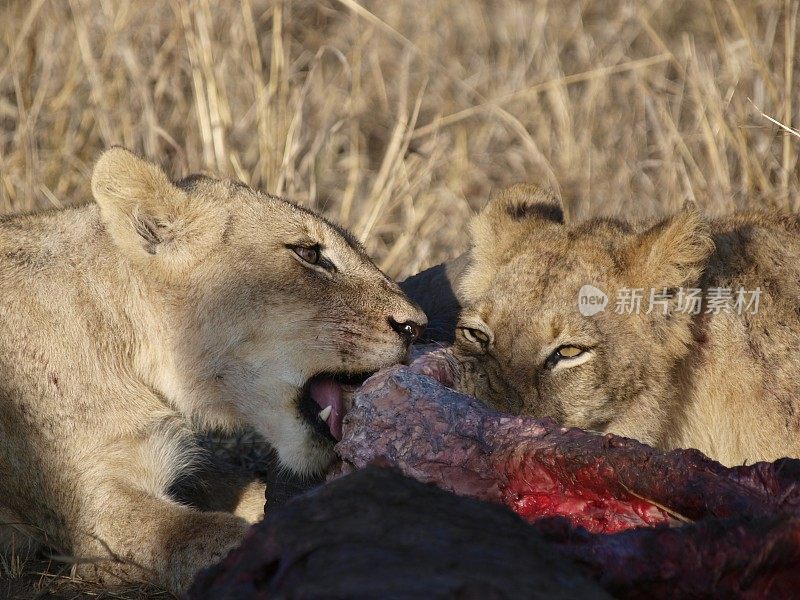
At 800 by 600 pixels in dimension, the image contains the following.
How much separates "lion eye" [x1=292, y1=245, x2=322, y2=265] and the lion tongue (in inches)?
17.0

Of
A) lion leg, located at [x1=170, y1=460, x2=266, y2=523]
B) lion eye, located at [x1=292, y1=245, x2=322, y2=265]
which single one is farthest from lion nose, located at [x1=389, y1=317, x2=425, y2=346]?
lion leg, located at [x1=170, y1=460, x2=266, y2=523]

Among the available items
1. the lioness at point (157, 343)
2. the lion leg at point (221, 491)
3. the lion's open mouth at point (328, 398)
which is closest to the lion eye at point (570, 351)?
the lioness at point (157, 343)

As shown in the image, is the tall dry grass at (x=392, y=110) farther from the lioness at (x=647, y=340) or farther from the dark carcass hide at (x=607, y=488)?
the dark carcass hide at (x=607, y=488)

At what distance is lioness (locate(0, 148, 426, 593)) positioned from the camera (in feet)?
11.9

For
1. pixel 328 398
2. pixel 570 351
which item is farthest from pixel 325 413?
pixel 570 351

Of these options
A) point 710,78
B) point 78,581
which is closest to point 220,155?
point 710,78

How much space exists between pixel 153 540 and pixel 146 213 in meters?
1.08

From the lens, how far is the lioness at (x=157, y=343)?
362 centimetres

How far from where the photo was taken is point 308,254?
12.8 ft

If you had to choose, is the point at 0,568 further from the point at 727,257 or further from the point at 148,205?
the point at 727,257

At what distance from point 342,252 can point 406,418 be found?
3.37 ft

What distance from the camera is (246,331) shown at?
12.2ft

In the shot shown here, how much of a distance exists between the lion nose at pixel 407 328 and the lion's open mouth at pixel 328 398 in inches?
6.9

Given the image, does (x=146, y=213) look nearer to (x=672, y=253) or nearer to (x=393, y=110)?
(x=672, y=253)
